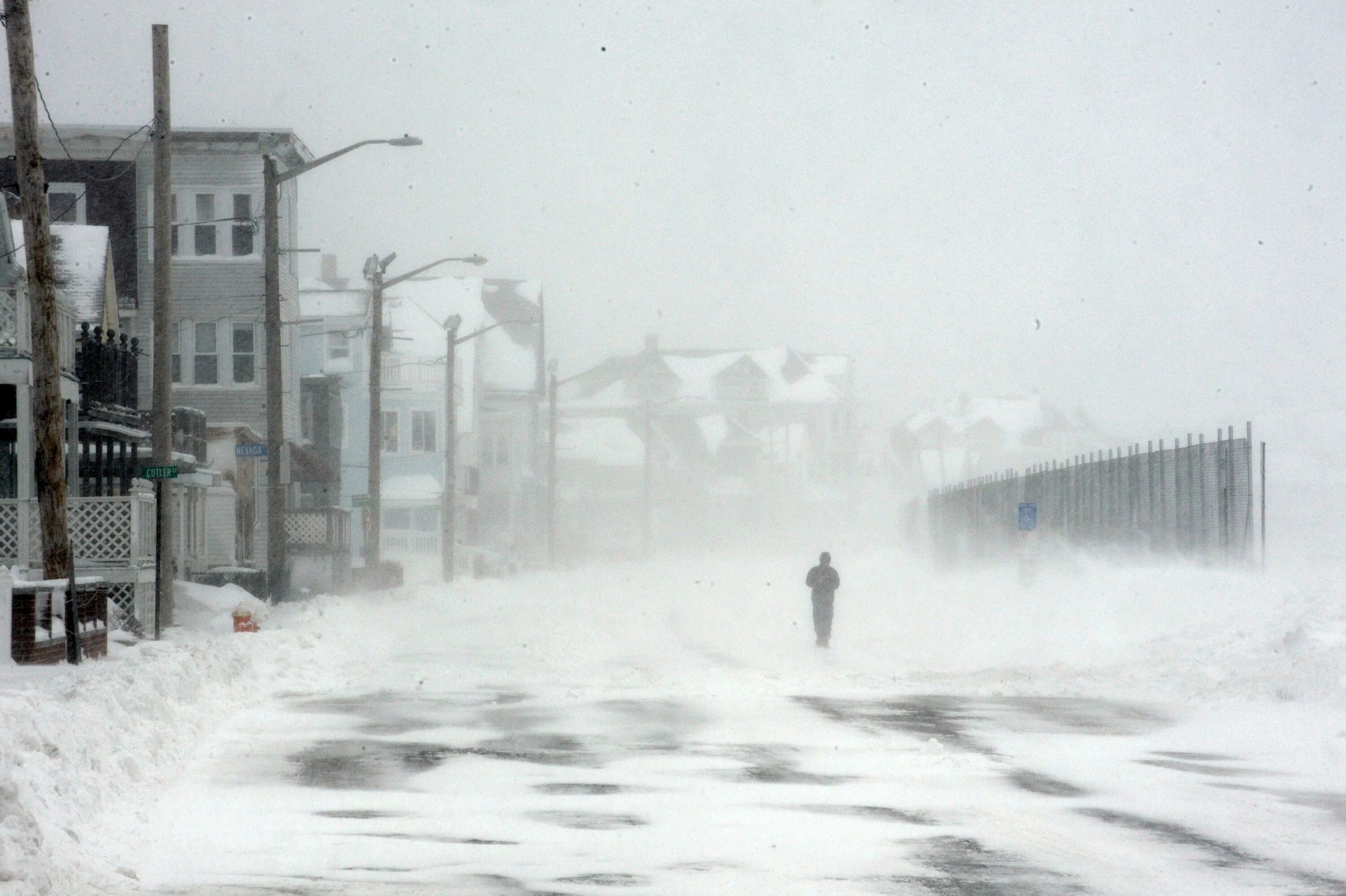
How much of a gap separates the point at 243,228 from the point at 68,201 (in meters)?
4.63

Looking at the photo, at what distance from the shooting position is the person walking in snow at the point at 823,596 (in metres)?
30.3

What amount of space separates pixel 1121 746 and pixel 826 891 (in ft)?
24.3

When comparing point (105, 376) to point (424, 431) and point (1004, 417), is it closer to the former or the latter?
point (424, 431)

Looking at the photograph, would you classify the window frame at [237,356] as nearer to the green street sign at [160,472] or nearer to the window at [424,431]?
the green street sign at [160,472]

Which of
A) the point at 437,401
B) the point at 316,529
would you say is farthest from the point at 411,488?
the point at 316,529

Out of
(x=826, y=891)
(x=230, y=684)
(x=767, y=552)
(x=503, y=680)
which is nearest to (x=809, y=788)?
(x=826, y=891)

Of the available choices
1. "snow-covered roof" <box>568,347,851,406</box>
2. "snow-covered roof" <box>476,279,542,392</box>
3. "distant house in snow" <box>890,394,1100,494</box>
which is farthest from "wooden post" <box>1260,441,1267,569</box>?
"distant house in snow" <box>890,394,1100,494</box>

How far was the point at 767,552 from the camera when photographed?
4862 inches

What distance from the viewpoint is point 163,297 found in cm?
2948

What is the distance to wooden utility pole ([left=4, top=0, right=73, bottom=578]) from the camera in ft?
78.6

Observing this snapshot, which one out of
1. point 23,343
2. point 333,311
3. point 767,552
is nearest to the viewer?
point 23,343

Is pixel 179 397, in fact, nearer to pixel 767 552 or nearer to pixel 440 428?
pixel 440 428

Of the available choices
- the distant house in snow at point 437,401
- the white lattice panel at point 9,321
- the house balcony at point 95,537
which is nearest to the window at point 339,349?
the distant house in snow at point 437,401

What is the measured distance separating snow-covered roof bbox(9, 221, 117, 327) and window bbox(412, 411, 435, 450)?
35246 mm
